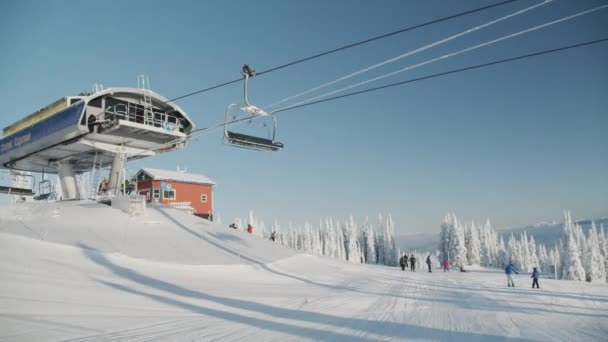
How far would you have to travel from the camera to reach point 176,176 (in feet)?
127

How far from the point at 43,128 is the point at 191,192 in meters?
16.4

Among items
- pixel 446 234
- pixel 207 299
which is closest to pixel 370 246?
pixel 446 234

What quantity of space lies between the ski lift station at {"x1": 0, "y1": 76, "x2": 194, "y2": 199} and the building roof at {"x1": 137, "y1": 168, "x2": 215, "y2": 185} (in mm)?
7236

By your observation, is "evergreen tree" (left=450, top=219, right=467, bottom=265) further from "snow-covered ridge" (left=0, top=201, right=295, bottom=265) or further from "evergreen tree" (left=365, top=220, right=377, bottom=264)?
"snow-covered ridge" (left=0, top=201, right=295, bottom=265)

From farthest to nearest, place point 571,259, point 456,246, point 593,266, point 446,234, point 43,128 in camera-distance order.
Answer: point 446,234
point 456,246
point 593,266
point 571,259
point 43,128

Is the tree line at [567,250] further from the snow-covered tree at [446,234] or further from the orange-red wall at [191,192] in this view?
the orange-red wall at [191,192]

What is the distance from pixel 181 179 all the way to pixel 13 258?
28.1 m

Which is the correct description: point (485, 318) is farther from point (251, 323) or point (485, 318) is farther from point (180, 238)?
point (180, 238)

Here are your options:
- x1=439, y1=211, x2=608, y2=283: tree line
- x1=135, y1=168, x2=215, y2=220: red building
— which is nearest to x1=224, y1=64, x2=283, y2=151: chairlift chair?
x1=135, y1=168, x2=215, y2=220: red building

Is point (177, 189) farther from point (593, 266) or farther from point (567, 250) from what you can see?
point (593, 266)

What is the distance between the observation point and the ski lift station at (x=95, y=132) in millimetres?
23266

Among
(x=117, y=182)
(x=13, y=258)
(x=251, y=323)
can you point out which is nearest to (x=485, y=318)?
(x=251, y=323)

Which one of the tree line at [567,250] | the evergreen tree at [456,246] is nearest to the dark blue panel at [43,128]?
the tree line at [567,250]

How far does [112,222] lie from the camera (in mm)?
19281
